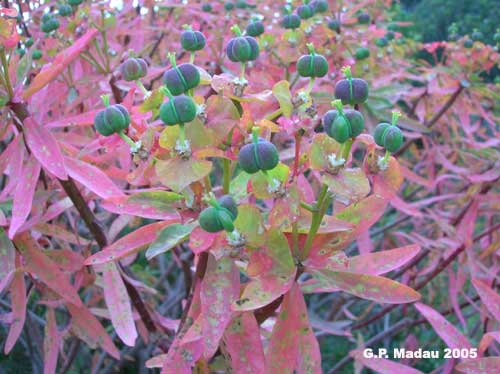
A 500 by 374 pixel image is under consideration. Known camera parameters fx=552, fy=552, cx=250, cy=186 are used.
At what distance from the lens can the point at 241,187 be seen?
974 mm

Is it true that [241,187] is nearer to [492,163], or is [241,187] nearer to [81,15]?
[81,15]

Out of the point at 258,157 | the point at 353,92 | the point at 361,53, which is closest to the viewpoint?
the point at 258,157

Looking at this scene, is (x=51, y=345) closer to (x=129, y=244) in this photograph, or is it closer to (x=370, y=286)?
(x=129, y=244)

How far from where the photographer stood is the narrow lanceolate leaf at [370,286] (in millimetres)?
946

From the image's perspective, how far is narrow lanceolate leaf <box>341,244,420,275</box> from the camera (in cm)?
99

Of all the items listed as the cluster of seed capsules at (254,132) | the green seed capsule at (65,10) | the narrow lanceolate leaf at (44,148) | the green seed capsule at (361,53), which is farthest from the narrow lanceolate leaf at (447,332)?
the green seed capsule at (65,10)

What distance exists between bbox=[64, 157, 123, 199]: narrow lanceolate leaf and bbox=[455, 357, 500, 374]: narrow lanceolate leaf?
75cm

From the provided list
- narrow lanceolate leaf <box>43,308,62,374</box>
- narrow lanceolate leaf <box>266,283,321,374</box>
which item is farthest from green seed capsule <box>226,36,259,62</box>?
narrow lanceolate leaf <box>43,308,62,374</box>

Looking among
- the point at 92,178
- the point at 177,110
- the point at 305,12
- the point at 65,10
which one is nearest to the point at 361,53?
the point at 305,12

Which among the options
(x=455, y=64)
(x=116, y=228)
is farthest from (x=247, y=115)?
(x=455, y=64)

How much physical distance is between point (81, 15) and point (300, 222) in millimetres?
1224

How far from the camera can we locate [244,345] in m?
0.93

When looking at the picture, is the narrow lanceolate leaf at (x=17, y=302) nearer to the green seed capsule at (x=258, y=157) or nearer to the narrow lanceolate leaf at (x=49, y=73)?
the narrow lanceolate leaf at (x=49, y=73)

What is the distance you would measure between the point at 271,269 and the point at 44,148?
556 millimetres
